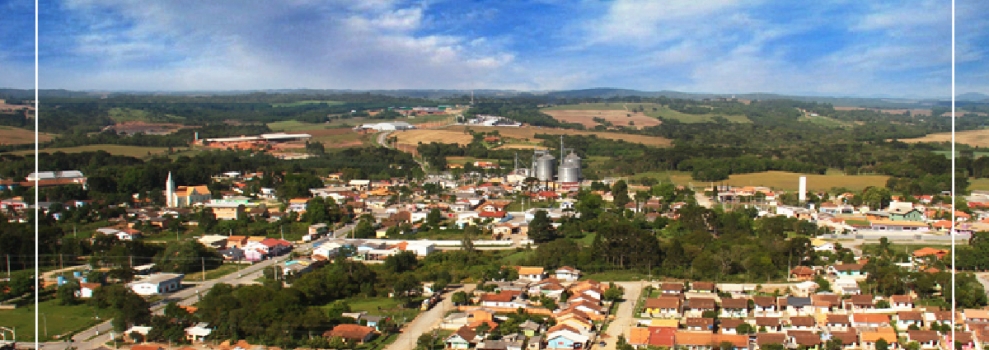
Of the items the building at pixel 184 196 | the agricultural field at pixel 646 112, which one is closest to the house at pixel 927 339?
the building at pixel 184 196

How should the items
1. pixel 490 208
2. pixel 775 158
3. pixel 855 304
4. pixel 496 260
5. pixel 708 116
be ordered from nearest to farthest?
pixel 855 304 → pixel 496 260 → pixel 490 208 → pixel 775 158 → pixel 708 116

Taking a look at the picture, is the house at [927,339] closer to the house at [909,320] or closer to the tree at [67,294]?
the house at [909,320]

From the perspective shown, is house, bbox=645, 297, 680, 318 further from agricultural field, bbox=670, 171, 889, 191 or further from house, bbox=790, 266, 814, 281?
agricultural field, bbox=670, 171, 889, 191

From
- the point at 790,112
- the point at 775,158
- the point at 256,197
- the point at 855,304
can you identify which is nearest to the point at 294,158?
the point at 256,197

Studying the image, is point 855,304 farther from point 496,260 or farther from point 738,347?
point 496,260

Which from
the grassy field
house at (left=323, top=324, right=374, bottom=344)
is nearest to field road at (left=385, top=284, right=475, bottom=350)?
house at (left=323, top=324, right=374, bottom=344)
